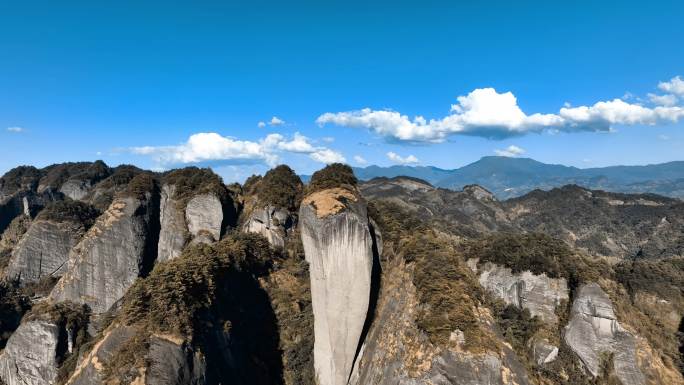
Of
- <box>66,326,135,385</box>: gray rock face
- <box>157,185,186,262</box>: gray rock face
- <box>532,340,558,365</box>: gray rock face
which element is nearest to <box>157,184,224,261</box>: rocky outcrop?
<box>157,185,186,262</box>: gray rock face

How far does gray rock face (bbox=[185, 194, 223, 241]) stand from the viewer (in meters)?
47.2

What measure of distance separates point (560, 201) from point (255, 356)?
573 feet

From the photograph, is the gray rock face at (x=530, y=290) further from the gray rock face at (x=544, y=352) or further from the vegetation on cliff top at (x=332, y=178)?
the vegetation on cliff top at (x=332, y=178)

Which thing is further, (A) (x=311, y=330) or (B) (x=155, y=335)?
(A) (x=311, y=330)

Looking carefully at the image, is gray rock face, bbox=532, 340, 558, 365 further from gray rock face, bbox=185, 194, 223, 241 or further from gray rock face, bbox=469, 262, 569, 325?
gray rock face, bbox=185, 194, 223, 241

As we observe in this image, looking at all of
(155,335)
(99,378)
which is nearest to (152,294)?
(155,335)

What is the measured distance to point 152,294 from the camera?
85.4 feet

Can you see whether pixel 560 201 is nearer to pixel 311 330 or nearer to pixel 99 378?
pixel 311 330

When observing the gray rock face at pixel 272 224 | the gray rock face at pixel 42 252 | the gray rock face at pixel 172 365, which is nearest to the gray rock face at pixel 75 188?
the gray rock face at pixel 42 252

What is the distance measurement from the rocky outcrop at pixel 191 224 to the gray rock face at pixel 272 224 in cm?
492

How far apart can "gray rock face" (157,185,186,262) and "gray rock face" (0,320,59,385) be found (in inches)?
559

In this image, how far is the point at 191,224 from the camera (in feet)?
157

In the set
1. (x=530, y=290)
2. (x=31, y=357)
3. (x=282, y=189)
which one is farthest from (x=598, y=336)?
(x=31, y=357)

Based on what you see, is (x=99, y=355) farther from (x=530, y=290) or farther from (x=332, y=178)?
(x=530, y=290)
